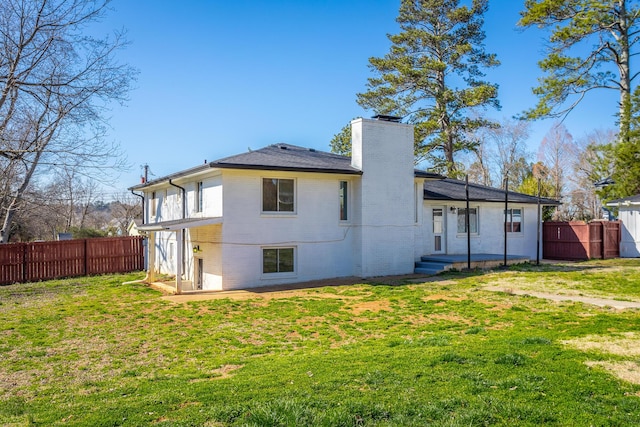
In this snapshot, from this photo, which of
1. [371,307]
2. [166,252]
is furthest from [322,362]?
[166,252]

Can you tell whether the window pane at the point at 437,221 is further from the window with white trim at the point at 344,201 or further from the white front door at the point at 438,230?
the window with white trim at the point at 344,201

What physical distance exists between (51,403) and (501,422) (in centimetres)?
488

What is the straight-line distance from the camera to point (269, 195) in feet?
52.4

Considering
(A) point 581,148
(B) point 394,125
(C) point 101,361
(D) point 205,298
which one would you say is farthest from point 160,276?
(A) point 581,148

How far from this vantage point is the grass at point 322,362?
15.5 ft

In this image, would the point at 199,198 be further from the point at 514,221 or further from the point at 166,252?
the point at 514,221

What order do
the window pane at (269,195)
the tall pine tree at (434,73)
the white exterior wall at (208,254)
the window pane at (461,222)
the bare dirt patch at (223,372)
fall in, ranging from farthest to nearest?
the tall pine tree at (434,73) < the window pane at (461,222) < the window pane at (269,195) < the white exterior wall at (208,254) < the bare dirt patch at (223,372)

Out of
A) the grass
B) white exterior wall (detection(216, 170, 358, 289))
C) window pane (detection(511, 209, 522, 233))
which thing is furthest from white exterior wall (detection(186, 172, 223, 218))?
window pane (detection(511, 209, 522, 233))

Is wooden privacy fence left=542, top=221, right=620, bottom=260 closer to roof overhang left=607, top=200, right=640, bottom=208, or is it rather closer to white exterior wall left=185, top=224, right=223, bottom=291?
roof overhang left=607, top=200, right=640, bottom=208

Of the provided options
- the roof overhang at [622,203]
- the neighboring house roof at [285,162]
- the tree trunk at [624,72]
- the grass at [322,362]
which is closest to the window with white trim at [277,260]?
the neighboring house roof at [285,162]

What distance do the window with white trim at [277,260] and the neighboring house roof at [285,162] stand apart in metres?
2.84

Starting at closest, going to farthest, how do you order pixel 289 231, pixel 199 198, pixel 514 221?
pixel 289 231
pixel 199 198
pixel 514 221

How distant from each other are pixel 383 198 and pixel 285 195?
383 centimetres

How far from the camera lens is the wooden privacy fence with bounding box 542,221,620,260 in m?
24.3
